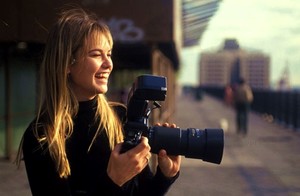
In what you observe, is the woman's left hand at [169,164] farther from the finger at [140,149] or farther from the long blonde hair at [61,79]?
the long blonde hair at [61,79]

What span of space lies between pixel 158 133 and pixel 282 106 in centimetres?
1706

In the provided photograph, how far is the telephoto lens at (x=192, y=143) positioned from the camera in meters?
1.77

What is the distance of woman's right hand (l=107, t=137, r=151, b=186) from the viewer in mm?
1552

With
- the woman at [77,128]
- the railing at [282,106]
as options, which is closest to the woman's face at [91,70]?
the woman at [77,128]

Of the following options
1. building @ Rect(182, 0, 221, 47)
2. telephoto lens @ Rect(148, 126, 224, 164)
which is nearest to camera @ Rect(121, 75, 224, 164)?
telephoto lens @ Rect(148, 126, 224, 164)

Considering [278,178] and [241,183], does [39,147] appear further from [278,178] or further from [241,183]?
[278,178]

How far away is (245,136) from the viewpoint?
1302 centimetres

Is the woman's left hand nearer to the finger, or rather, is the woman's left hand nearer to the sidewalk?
the finger

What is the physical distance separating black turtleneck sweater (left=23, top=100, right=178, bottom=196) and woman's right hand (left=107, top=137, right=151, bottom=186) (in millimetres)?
40

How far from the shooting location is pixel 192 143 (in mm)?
1793

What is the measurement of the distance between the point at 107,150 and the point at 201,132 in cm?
40

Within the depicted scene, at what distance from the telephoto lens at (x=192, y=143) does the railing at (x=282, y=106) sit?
46.2 feet

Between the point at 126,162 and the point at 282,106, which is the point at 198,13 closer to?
the point at 282,106

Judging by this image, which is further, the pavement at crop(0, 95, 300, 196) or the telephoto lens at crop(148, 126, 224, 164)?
the pavement at crop(0, 95, 300, 196)
